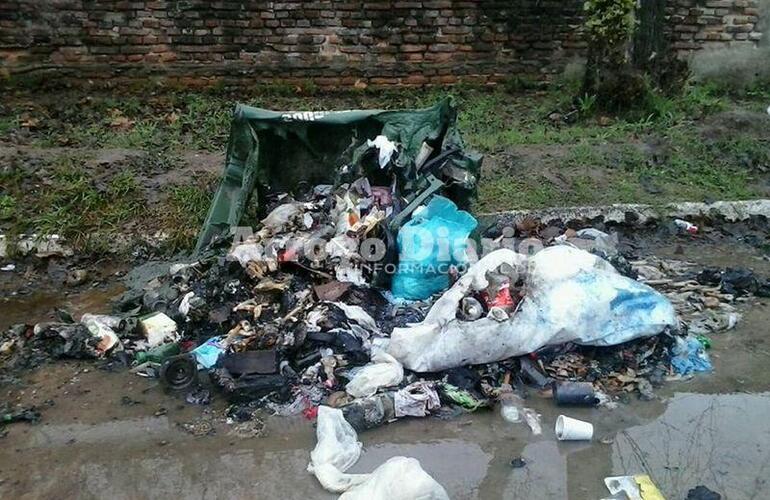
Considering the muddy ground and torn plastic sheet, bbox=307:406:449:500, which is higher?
torn plastic sheet, bbox=307:406:449:500

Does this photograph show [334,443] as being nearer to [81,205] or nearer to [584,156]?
[81,205]

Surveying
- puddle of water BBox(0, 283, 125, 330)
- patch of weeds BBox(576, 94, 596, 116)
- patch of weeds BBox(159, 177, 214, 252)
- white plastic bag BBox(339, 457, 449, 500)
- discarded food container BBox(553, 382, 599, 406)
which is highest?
patch of weeds BBox(576, 94, 596, 116)

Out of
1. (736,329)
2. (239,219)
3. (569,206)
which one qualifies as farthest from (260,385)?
(569,206)

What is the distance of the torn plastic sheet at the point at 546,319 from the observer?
3625 millimetres

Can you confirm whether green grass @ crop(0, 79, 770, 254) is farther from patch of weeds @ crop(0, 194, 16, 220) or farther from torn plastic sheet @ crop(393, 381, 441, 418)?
torn plastic sheet @ crop(393, 381, 441, 418)

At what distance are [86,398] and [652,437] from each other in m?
2.80

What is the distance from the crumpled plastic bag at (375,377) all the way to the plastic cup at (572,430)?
82 cm

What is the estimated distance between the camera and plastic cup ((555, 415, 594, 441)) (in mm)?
3238

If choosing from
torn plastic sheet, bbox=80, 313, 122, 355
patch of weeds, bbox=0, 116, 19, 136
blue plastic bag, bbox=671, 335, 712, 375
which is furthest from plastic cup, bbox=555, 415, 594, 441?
patch of weeds, bbox=0, 116, 19, 136

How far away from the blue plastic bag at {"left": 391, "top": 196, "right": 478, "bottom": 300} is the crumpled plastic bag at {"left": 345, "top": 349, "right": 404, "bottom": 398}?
69 centimetres

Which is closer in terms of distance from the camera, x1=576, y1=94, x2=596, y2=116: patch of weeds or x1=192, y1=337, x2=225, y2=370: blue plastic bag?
x1=192, y1=337, x2=225, y2=370: blue plastic bag

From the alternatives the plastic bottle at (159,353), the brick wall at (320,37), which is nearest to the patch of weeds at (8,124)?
the brick wall at (320,37)

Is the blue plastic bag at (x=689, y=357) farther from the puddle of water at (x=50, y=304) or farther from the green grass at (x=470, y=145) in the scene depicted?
the puddle of water at (x=50, y=304)

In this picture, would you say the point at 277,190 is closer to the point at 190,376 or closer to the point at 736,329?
the point at 190,376
